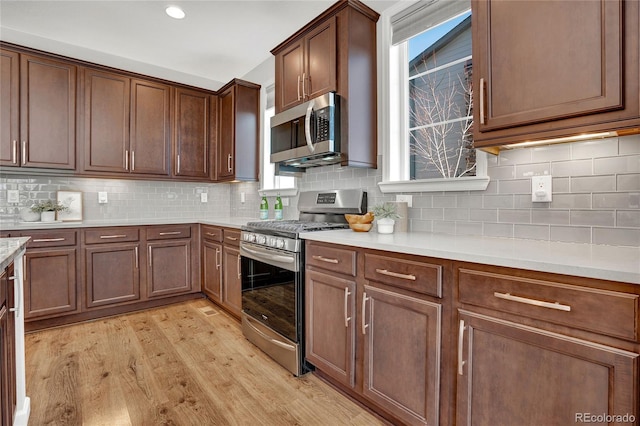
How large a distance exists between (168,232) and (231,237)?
36.4 inches

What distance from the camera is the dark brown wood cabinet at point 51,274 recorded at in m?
2.72

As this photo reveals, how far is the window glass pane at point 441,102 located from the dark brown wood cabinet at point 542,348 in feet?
3.52

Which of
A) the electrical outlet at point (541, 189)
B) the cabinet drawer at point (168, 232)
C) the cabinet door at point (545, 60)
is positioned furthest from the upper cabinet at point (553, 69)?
the cabinet drawer at point (168, 232)

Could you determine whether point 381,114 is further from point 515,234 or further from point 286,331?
point 286,331

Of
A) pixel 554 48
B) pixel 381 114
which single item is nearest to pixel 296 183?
pixel 381 114

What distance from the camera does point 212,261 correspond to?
132 inches

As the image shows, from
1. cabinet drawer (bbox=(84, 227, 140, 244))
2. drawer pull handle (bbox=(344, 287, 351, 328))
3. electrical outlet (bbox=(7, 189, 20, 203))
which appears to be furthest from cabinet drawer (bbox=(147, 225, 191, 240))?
drawer pull handle (bbox=(344, 287, 351, 328))

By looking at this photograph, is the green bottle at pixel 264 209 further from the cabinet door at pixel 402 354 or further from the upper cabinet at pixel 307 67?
the cabinet door at pixel 402 354

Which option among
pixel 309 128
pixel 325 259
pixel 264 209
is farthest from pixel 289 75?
pixel 325 259

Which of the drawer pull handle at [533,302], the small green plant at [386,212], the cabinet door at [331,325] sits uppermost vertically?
the small green plant at [386,212]

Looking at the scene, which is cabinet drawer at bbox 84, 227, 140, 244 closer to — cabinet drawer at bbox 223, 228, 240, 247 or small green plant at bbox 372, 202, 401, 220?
cabinet drawer at bbox 223, 228, 240, 247

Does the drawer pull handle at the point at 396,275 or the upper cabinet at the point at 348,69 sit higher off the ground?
the upper cabinet at the point at 348,69

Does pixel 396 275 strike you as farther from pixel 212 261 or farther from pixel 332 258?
pixel 212 261

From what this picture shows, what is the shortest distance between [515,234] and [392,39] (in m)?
1.61
